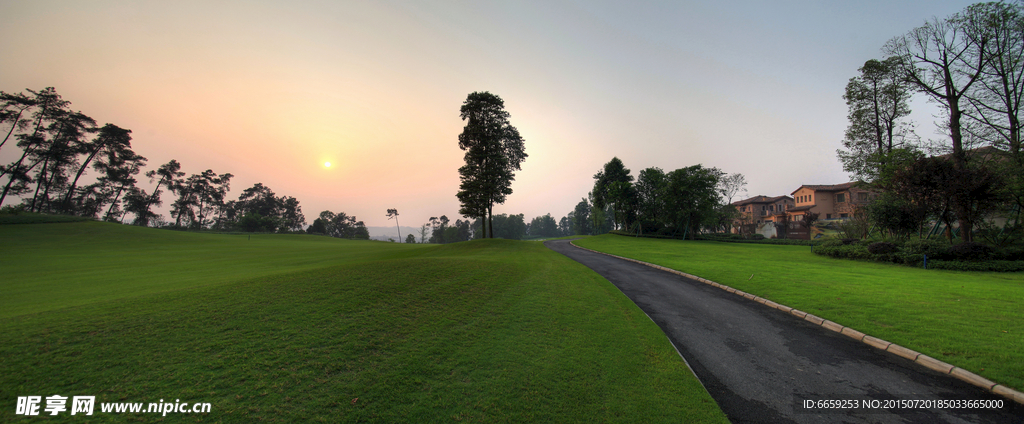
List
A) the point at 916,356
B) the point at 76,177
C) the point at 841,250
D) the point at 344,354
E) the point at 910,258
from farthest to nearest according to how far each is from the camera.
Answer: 1. the point at 76,177
2. the point at 841,250
3. the point at 910,258
4. the point at 916,356
5. the point at 344,354

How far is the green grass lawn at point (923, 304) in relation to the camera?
6.15 m

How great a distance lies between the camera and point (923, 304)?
911cm

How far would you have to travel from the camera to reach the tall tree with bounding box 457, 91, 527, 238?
34.5 metres

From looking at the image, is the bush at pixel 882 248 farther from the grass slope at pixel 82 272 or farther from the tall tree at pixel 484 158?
the grass slope at pixel 82 272

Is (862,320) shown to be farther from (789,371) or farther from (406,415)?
(406,415)

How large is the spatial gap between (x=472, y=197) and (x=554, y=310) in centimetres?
2649

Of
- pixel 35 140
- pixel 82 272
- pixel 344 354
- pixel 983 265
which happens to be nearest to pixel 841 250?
pixel 983 265

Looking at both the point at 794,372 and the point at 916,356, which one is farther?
the point at 916,356

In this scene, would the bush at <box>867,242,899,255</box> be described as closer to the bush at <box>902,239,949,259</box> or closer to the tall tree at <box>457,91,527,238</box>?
the bush at <box>902,239,949,259</box>

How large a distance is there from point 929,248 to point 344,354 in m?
29.0

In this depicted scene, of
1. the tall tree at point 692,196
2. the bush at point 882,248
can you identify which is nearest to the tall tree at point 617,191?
the tall tree at point 692,196

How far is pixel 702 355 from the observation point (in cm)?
686

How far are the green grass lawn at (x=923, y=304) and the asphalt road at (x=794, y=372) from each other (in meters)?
0.73

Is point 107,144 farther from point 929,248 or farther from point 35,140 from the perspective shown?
point 929,248
